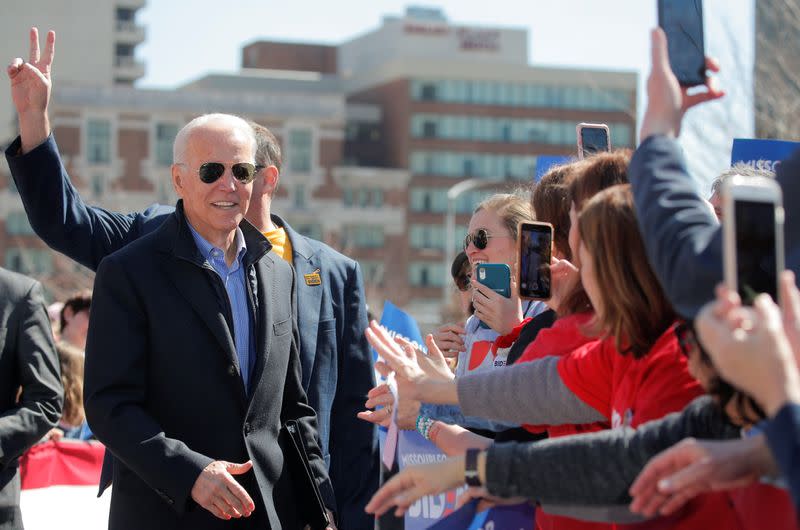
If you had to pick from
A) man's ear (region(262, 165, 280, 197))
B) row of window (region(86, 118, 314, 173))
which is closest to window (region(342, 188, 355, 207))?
row of window (region(86, 118, 314, 173))

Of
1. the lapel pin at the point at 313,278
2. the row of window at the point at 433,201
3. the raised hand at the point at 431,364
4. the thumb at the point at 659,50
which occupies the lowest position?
the row of window at the point at 433,201

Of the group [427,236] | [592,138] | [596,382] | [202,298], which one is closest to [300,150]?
[427,236]

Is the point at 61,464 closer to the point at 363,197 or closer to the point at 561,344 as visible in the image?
the point at 561,344

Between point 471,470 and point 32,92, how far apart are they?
2583mm

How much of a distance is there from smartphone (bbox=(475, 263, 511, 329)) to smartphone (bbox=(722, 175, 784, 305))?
2.10 metres

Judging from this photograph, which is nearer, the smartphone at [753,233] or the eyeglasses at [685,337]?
the smartphone at [753,233]

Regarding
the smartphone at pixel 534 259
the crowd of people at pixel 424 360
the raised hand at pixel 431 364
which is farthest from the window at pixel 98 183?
the raised hand at pixel 431 364

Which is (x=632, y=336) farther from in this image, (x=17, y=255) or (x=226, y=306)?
(x=17, y=255)

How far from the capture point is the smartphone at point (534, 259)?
13.7 feet

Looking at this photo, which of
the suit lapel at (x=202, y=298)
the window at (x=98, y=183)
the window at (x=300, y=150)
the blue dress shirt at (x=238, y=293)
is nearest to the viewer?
the suit lapel at (x=202, y=298)

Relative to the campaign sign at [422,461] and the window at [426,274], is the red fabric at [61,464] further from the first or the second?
the window at [426,274]

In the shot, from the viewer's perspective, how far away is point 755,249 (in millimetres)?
2713

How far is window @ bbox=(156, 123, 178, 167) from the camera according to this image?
8262 centimetres

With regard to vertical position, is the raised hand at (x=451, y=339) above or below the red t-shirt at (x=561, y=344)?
below
